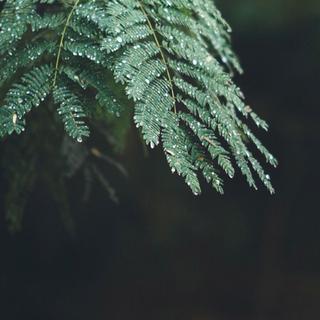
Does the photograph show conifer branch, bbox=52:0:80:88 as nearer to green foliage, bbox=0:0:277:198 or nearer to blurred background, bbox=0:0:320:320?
green foliage, bbox=0:0:277:198

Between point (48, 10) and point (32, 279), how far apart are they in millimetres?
2581

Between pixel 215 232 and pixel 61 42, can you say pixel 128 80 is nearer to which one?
pixel 61 42

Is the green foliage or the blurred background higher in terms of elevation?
the blurred background

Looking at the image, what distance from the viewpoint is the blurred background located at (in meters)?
3.71

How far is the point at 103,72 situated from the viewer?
1170 mm

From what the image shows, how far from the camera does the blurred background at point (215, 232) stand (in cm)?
371

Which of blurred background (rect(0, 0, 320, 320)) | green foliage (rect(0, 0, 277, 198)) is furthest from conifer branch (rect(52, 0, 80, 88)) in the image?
blurred background (rect(0, 0, 320, 320))

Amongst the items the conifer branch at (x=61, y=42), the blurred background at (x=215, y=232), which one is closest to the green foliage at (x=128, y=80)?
the conifer branch at (x=61, y=42)

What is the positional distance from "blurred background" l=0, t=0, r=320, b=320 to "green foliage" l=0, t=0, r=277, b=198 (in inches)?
92.0

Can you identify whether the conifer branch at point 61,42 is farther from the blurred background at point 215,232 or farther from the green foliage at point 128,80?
the blurred background at point 215,232

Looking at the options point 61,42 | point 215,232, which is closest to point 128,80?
Answer: point 61,42

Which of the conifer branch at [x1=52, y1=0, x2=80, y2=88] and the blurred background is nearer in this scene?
the conifer branch at [x1=52, y1=0, x2=80, y2=88]

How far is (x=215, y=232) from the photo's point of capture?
4520 mm

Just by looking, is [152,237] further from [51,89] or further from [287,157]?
[51,89]
